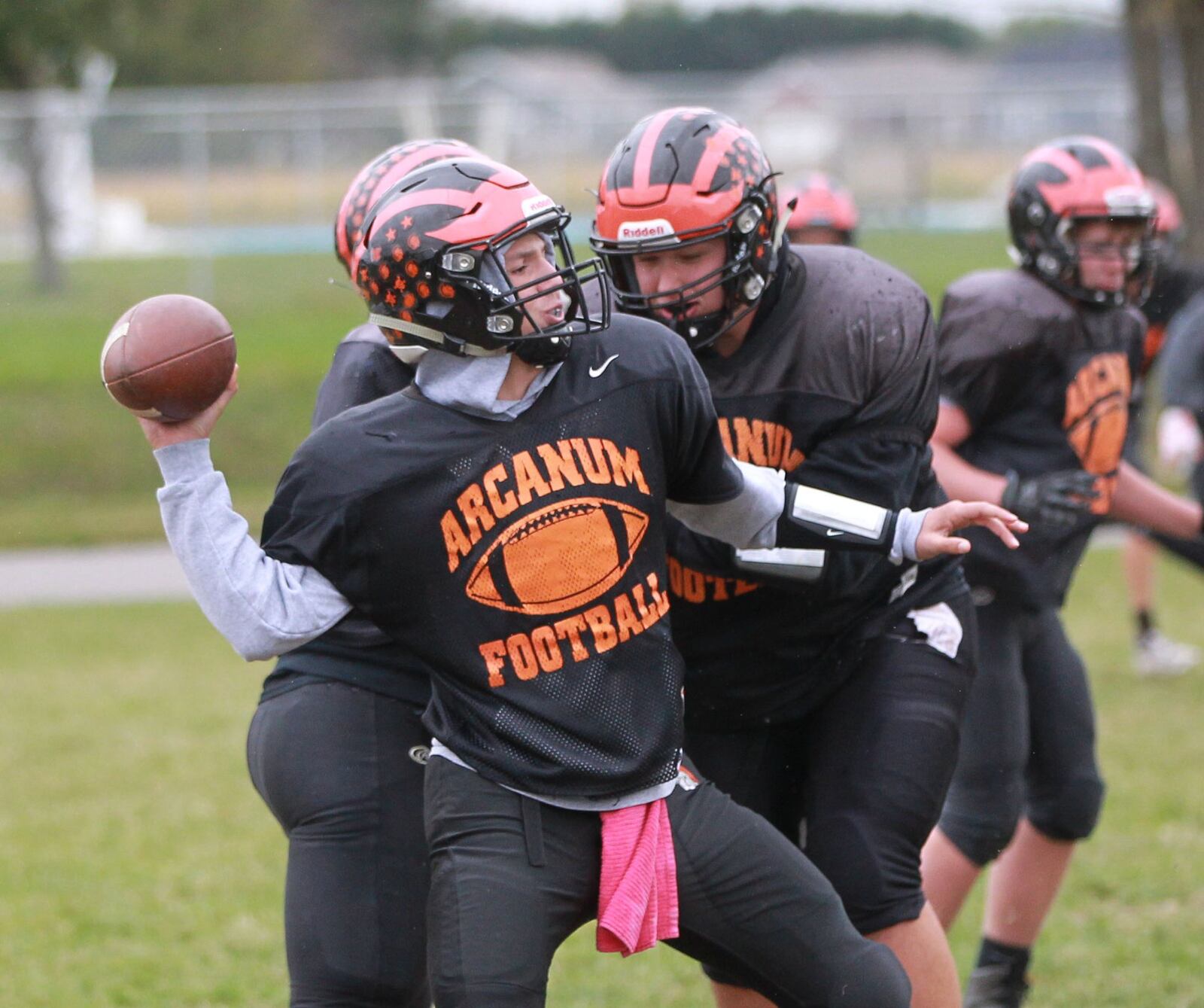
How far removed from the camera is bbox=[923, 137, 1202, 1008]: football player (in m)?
4.20

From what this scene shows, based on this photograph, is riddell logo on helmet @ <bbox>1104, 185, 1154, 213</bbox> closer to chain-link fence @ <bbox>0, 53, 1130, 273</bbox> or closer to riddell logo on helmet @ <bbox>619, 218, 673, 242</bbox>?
riddell logo on helmet @ <bbox>619, 218, 673, 242</bbox>

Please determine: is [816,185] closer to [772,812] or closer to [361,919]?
[772,812]

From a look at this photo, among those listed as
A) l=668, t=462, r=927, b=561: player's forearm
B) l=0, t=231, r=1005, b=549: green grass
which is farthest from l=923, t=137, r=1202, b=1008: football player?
l=0, t=231, r=1005, b=549: green grass

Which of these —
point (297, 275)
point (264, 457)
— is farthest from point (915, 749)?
point (297, 275)

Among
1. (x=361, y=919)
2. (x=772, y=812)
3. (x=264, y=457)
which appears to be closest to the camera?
(x=361, y=919)

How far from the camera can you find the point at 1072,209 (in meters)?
4.39

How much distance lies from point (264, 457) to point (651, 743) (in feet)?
39.4

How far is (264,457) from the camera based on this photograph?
1452 centimetres

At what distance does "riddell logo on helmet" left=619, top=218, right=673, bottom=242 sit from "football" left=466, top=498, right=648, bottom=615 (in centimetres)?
72

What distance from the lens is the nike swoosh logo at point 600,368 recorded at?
297cm

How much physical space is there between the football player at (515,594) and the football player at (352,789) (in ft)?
0.71

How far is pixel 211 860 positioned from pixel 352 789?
2945 millimetres

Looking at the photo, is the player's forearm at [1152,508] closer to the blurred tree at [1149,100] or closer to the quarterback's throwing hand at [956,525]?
the quarterback's throwing hand at [956,525]

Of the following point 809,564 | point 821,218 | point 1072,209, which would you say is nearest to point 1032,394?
point 1072,209
